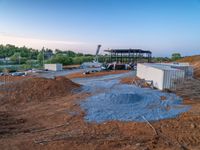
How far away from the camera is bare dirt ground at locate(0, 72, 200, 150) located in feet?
21.6

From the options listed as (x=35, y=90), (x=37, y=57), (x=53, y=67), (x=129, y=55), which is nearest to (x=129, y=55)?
(x=129, y=55)

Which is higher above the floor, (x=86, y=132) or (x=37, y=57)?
(x=37, y=57)

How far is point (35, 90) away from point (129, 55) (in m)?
37.5

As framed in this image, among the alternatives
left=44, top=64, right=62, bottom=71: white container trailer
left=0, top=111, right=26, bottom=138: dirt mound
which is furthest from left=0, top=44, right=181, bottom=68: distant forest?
left=0, top=111, right=26, bottom=138: dirt mound

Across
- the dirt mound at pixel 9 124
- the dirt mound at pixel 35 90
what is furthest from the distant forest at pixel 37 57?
the dirt mound at pixel 9 124

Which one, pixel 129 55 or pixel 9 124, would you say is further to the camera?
pixel 129 55

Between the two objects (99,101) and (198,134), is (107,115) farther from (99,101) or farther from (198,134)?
(198,134)

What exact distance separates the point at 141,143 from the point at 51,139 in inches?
116

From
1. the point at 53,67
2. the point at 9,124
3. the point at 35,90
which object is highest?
the point at 53,67

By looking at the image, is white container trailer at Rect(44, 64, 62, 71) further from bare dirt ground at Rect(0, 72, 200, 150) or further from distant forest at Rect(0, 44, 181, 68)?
bare dirt ground at Rect(0, 72, 200, 150)

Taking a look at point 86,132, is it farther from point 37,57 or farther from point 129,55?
point 37,57

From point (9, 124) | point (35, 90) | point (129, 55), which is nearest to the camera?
point (9, 124)

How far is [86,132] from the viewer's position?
770cm

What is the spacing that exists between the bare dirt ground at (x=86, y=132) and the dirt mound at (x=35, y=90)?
3.34 metres
